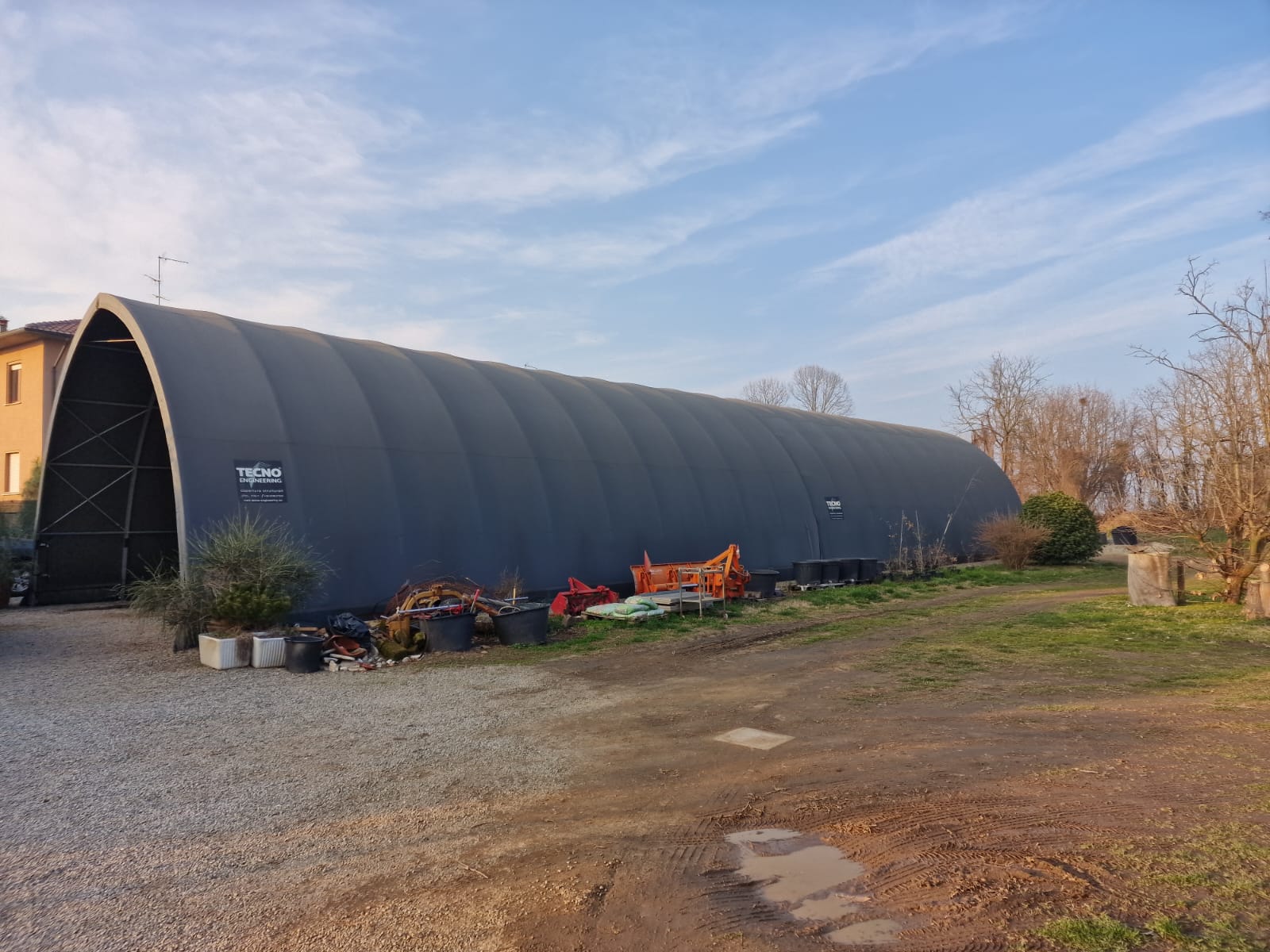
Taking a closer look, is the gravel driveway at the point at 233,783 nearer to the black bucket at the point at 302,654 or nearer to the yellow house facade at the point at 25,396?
the black bucket at the point at 302,654

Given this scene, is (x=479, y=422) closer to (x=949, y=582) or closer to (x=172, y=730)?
(x=172, y=730)

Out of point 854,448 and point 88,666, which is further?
point 854,448

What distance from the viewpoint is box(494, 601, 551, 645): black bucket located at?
39.9ft

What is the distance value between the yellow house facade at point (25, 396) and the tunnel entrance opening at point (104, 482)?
1151 centimetres

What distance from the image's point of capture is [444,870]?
4.36 m

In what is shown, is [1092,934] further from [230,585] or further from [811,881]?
[230,585]

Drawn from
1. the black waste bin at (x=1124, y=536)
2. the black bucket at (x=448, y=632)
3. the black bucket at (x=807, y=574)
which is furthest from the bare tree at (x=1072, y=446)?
the black bucket at (x=448, y=632)

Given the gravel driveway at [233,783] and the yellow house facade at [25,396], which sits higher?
the yellow house facade at [25,396]

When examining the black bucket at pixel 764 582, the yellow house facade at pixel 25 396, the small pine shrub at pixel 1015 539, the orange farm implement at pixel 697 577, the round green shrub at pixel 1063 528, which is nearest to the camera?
the orange farm implement at pixel 697 577

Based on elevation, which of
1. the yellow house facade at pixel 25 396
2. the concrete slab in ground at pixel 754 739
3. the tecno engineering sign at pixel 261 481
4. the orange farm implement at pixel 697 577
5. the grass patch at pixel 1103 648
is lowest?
the concrete slab in ground at pixel 754 739

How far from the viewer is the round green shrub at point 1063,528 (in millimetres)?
27078

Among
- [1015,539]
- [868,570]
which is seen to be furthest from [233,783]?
[1015,539]

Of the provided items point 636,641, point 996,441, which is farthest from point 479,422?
point 996,441

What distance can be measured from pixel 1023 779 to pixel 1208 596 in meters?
13.4
